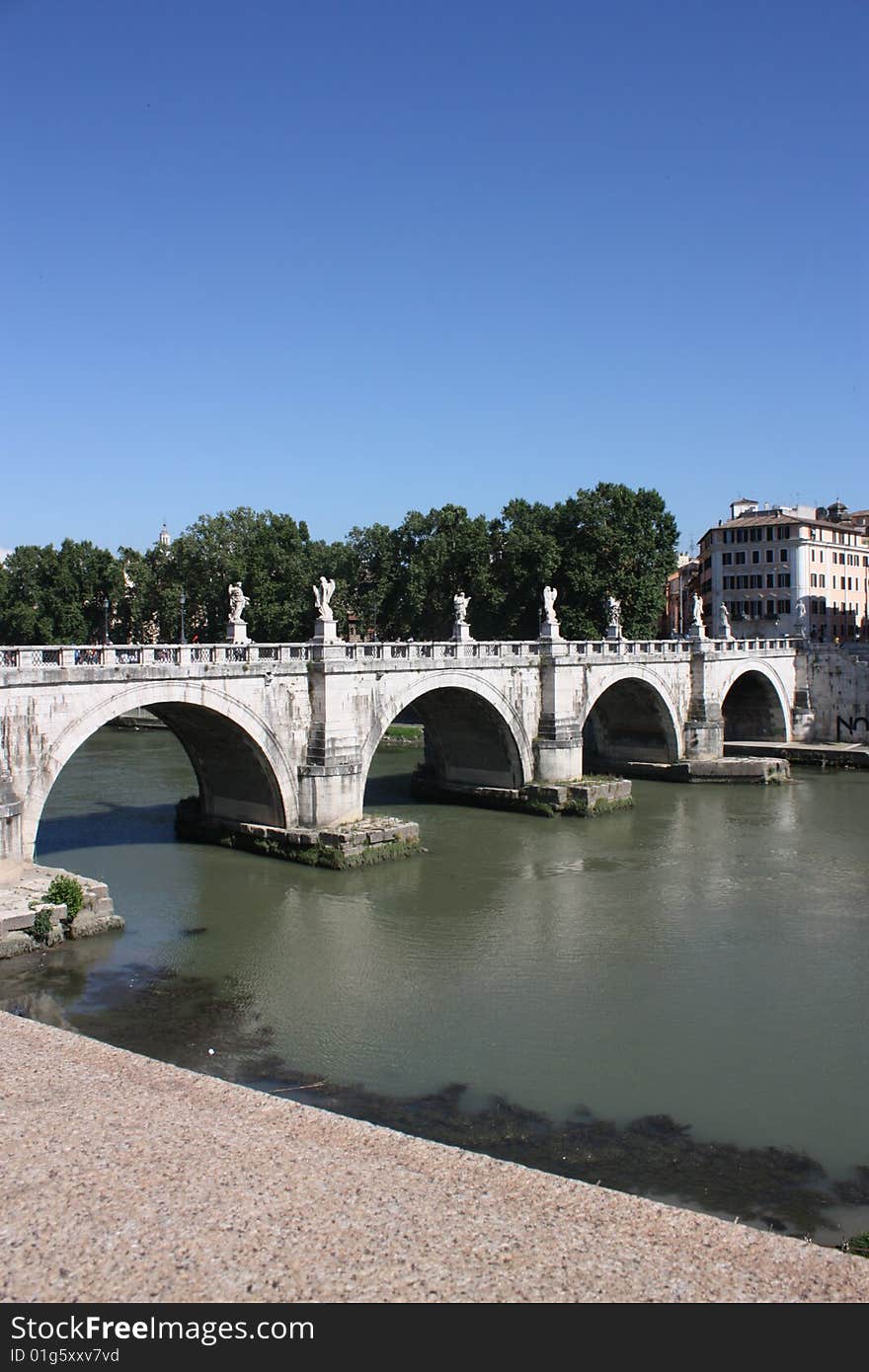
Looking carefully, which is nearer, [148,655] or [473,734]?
[148,655]

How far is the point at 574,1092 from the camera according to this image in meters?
14.8

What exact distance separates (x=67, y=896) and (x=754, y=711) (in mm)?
37863

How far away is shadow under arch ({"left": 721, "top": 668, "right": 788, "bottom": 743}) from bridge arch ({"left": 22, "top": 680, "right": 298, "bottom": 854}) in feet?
90.6

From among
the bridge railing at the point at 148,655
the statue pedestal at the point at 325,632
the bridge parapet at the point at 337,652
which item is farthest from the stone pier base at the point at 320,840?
the statue pedestal at the point at 325,632

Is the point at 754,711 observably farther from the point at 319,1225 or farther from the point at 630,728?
the point at 319,1225

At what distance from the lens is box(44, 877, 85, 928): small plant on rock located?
786 inches

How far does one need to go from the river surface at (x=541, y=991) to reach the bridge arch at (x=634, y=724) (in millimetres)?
10809

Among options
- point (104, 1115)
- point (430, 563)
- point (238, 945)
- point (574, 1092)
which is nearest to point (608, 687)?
point (430, 563)

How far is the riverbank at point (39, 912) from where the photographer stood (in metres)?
19.1

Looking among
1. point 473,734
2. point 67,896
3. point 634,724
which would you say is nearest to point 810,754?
point 634,724

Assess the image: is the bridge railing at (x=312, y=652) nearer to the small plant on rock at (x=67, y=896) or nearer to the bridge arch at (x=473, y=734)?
the bridge arch at (x=473, y=734)

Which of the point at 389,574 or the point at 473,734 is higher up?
the point at 389,574

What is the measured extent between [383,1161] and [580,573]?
44696 mm

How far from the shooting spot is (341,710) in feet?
94.1
